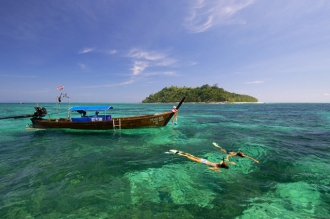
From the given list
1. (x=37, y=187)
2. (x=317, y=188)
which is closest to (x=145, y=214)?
(x=37, y=187)

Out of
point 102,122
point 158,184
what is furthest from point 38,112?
point 158,184

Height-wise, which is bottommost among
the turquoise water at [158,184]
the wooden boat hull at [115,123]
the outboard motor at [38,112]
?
the turquoise water at [158,184]

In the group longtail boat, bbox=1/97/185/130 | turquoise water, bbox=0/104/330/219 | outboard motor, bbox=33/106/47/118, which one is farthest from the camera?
outboard motor, bbox=33/106/47/118

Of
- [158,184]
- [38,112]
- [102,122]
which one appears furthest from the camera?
[38,112]

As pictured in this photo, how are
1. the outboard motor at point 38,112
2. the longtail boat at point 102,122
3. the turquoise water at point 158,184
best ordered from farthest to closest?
the outboard motor at point 38,112
the longtail boat at point 102,122
the turquoise water at point 158,184

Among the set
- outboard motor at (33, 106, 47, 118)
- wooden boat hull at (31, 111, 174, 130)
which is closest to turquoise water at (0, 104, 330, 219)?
wooden boat hull at (31, 111, 174, 130)

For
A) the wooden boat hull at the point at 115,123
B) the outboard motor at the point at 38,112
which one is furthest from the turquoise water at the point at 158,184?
the outboard motor at the point at 38,112

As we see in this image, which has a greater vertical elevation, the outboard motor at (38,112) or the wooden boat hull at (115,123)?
the outboard motor at (38,112)

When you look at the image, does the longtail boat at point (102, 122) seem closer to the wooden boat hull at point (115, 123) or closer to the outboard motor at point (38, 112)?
the wooden boat hull at point (115, 123)

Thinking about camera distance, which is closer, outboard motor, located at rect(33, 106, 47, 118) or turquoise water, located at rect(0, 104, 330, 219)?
turquoise water, located at rect(0, 104, 330, 219)

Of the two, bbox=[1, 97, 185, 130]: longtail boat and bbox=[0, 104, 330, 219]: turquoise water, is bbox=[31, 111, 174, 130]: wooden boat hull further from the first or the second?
bbox=[0, 104, 330, 219]: turquoise water

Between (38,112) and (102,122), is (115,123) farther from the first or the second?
(38,112)

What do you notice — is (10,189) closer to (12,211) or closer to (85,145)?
(12,211)

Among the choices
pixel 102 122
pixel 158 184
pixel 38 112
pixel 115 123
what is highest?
pixel 38 112
